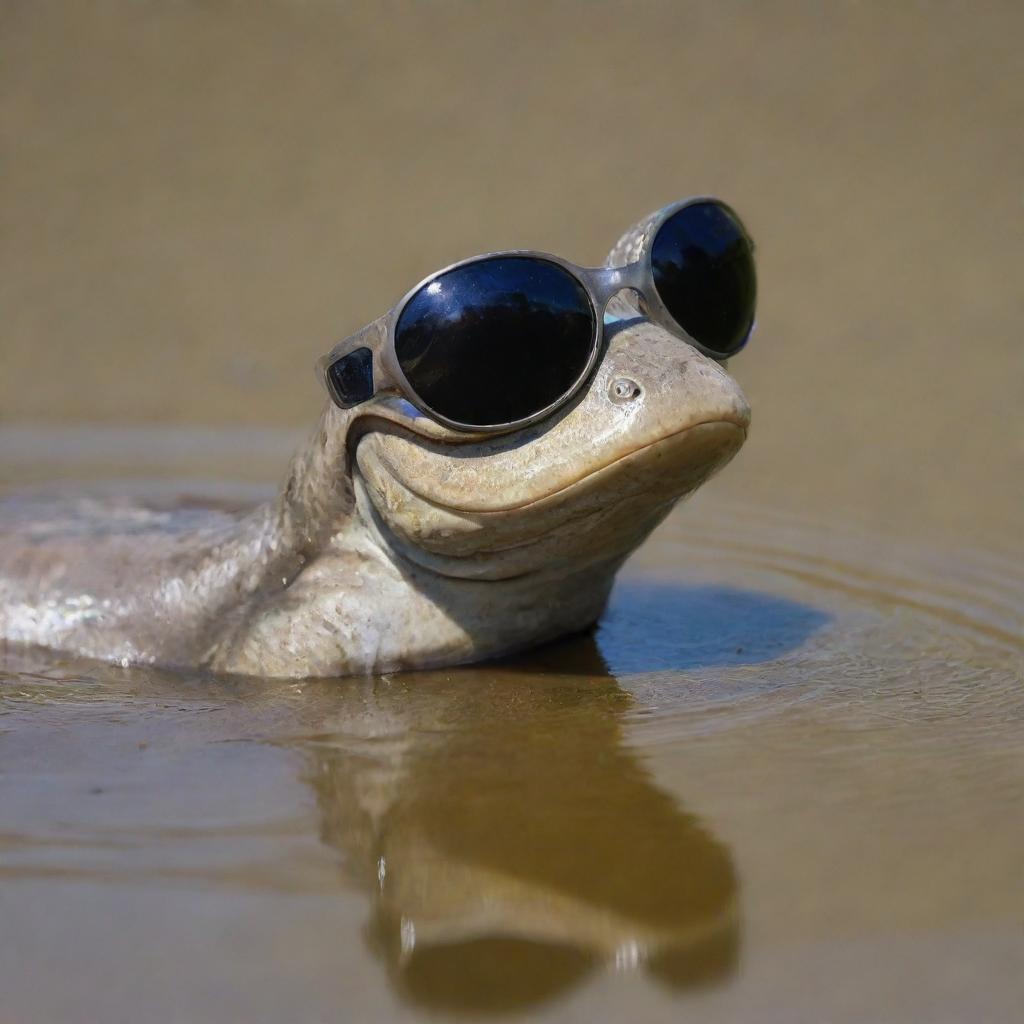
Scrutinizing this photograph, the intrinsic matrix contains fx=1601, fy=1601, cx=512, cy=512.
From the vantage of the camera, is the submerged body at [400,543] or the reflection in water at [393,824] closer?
the reflection in water at [393,824]

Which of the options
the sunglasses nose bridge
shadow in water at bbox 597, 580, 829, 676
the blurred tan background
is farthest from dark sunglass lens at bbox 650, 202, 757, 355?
the blurred tan background

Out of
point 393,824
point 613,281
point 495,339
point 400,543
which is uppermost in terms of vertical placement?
point 613,281

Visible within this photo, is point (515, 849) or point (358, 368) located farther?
point (358, 368)

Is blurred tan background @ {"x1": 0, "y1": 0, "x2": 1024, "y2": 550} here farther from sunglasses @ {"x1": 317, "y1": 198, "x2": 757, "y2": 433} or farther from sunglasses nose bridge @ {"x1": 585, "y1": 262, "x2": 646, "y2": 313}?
sunglasses @ {"x1": 317, "y1": 198, "x2": 757, "y2": 433}

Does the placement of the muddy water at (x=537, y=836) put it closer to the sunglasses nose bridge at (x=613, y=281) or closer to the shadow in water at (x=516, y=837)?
the shadow in water at (x=516, y=837)

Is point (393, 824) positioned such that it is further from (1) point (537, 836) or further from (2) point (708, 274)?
(2) point (708, 274)

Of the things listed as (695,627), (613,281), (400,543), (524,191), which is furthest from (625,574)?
(524,191)

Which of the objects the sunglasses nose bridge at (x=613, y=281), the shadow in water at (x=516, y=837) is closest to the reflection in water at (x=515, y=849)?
the shadow in water at (x=516, y=837)
